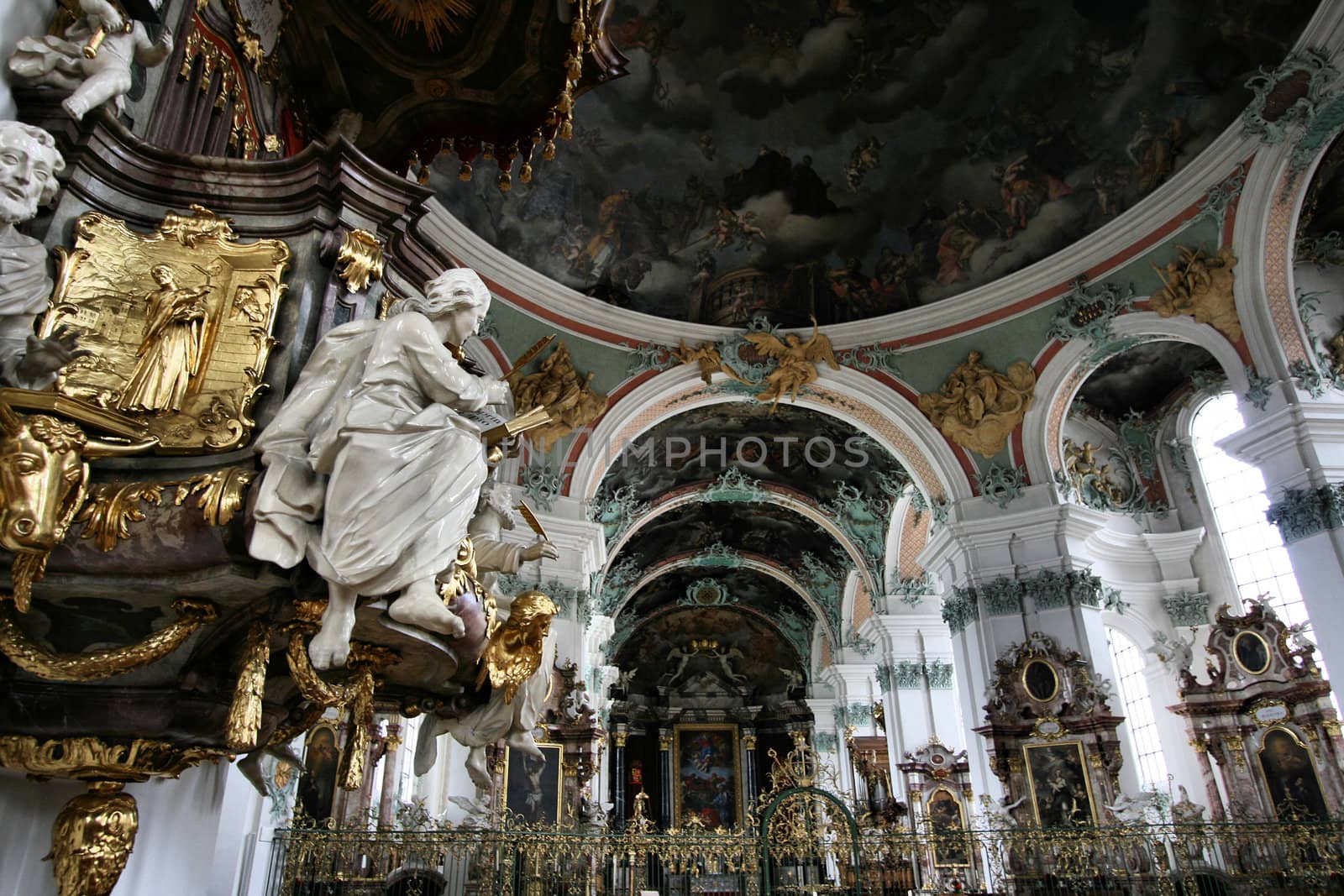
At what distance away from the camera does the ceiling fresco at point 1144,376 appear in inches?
597

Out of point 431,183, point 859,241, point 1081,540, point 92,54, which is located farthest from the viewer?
point 859,241

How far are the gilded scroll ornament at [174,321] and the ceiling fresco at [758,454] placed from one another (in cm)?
1285

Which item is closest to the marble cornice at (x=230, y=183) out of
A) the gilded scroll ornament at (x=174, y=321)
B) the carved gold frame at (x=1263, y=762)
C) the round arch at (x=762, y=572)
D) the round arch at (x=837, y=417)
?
the gilded scroll ornament at (x=174, y=321)

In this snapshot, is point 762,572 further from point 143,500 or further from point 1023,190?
point 143,500

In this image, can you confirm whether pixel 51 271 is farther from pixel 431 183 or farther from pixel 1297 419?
pixel 1297 419

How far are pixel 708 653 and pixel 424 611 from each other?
89.8 feet

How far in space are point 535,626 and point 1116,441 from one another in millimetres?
14778

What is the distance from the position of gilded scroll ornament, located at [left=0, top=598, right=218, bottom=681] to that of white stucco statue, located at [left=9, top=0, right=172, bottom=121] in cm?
223

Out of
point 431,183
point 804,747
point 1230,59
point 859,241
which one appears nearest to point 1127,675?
point 804,747

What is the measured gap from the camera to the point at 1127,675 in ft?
51.2

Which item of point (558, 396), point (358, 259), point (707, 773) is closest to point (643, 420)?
point (558, 396)

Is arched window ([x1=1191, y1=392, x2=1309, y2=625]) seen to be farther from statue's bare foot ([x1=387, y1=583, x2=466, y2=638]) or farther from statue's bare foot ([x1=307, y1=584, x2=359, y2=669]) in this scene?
statue's bare foot ([x1=307, y1=584, x2=359, y2=669])

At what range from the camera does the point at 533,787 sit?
478 inches

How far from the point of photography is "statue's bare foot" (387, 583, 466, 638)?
343cm
